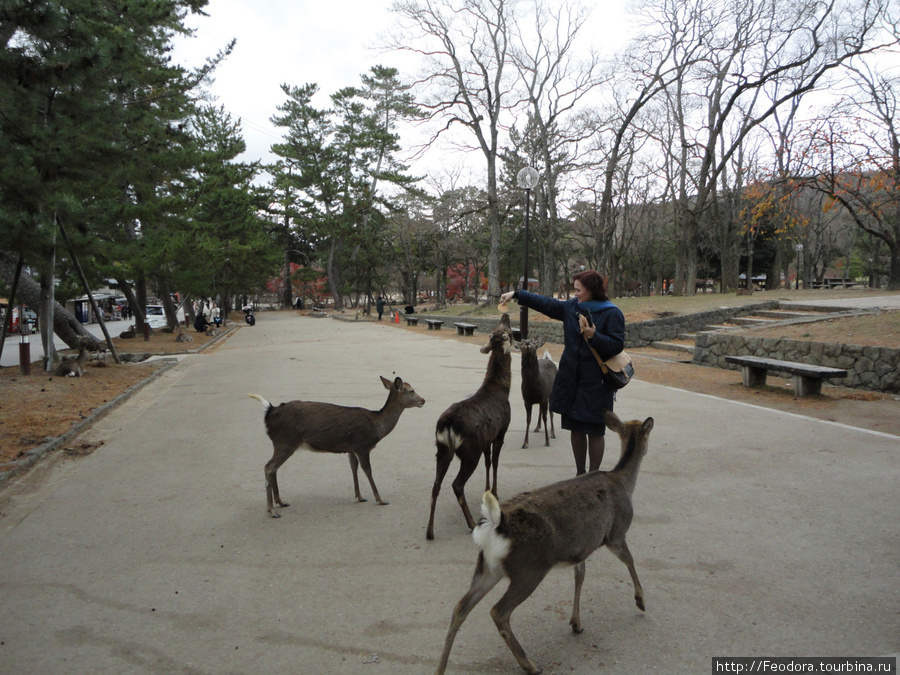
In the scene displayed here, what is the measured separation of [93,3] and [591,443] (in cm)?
1267

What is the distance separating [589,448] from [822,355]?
8788mm

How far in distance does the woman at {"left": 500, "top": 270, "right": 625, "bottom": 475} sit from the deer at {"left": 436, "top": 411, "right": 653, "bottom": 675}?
1.31 meters

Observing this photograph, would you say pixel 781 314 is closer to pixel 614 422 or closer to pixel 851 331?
pixel 851 331

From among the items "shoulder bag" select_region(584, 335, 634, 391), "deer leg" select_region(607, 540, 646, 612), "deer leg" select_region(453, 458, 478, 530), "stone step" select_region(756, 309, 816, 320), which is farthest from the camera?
"stone step" select_region(756, 309, 816, 320)

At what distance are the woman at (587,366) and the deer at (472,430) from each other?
466 millimetres

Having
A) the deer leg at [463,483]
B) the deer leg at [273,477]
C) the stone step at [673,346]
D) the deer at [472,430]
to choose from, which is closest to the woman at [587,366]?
the deer at [472,430]

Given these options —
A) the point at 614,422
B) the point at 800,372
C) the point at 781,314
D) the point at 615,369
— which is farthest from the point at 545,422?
the point at 781,314

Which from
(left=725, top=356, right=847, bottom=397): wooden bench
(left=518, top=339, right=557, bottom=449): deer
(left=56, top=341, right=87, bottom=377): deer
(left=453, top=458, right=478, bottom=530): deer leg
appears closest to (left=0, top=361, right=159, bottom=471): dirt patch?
(left=56, top=341, right=87, bottom=377): deer

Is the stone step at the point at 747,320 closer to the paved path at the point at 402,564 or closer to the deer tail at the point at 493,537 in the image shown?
the paved path at the point at 402,564

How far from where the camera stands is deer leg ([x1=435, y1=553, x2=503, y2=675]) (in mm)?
2670

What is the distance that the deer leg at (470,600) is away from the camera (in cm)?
267

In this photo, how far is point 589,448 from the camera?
4797 mm

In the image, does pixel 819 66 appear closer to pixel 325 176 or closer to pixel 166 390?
pixel 166 390

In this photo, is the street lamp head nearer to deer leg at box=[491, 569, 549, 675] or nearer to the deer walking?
the deer walking
